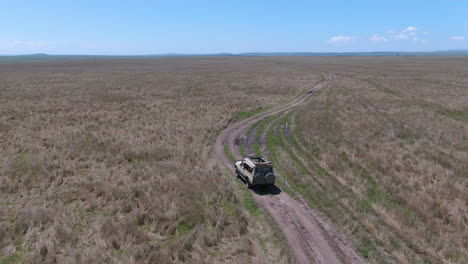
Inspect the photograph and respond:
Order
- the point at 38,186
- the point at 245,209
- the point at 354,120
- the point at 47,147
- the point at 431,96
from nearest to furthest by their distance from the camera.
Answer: the point at 245,209, the point at 38,186, the point at 47,147, the point at 354,120, the point at 431,96

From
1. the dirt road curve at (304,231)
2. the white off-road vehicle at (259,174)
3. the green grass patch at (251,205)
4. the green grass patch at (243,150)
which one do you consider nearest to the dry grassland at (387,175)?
the dirt road curve at (304,231)

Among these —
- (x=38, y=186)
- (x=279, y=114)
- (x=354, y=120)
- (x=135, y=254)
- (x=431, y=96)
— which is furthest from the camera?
(x=431, y=96)

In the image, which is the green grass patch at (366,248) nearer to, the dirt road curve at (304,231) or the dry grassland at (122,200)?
the dirt road curve at (304,231)

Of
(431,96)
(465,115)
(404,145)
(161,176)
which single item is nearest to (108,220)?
(161,176)

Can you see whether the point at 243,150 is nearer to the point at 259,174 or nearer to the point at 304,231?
the point at 259,174

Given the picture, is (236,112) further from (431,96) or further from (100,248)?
(431,96)

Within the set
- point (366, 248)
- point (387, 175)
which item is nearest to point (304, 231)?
point (366, 248)

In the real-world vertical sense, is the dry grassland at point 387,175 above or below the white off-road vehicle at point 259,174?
below

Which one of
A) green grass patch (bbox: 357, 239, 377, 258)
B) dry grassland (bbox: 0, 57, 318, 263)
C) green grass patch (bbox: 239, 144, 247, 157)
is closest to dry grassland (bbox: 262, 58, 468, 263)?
green grass patch (bbox: 357, 239, 377, 258)
